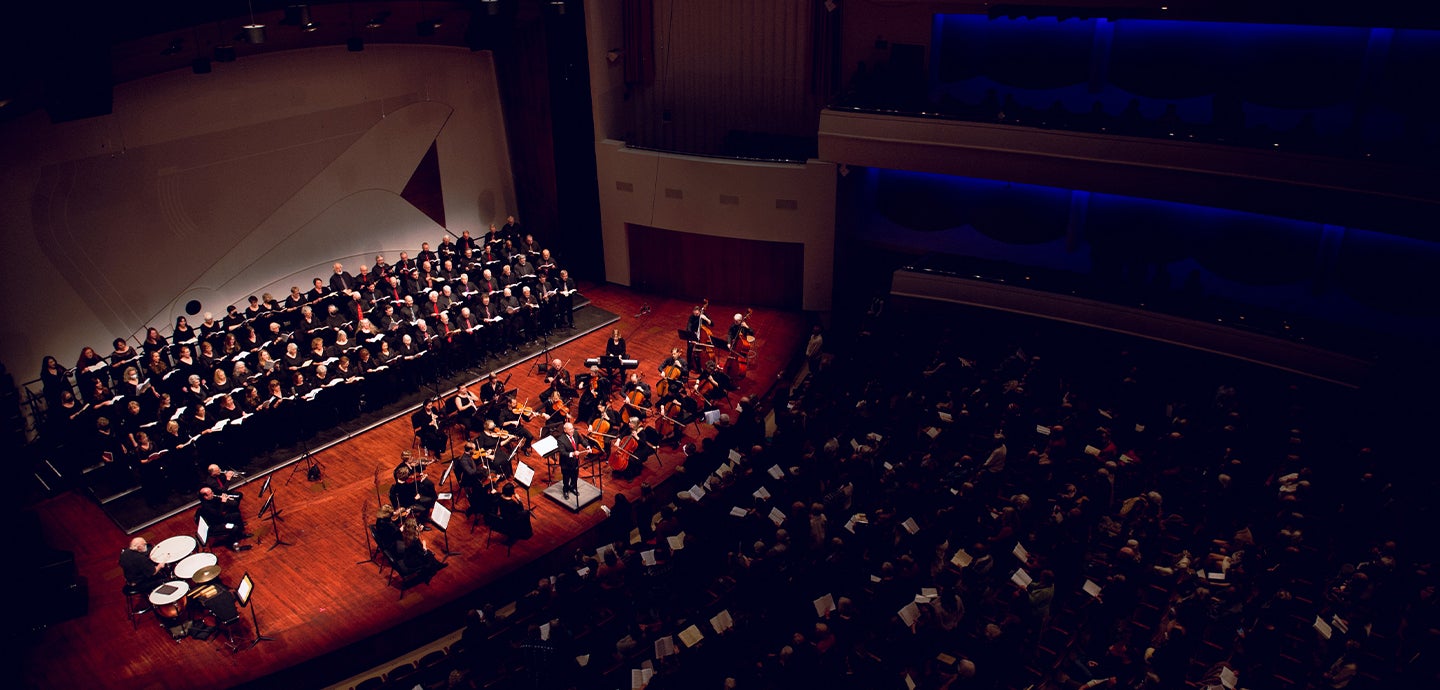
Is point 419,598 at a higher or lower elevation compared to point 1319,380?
Answer: lower

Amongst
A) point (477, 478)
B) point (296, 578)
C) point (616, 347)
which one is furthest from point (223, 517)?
point (616, 347)

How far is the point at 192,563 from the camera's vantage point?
9750 millimetres

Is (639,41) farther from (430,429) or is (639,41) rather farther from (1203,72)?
(1203,72)

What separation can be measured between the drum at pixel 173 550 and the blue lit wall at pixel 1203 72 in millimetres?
11422

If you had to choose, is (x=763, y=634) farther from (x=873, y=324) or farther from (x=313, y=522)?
(x=873, y=324)

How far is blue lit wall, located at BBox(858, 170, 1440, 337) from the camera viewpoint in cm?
1377

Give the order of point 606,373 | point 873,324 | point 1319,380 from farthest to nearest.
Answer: point 873,324 < point 606,373 < point 1319,380

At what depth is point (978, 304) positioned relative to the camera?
49.1 feet

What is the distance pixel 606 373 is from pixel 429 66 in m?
6.71

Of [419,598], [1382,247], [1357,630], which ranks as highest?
[1382,247]

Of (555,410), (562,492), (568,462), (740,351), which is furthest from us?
(740,351)

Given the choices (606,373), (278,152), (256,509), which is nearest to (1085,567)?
(606,373)

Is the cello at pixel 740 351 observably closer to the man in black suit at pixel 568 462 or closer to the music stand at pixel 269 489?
the man in black suit at pixel 568 462

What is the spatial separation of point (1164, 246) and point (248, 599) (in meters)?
13.4
